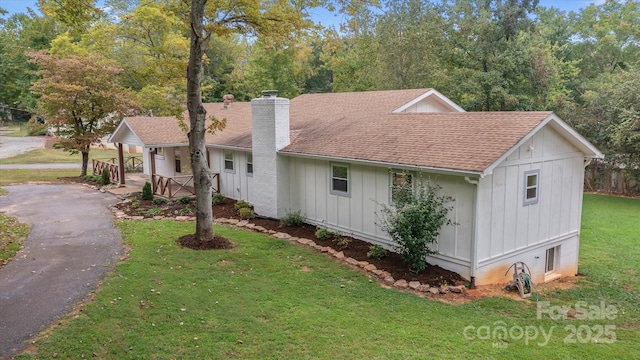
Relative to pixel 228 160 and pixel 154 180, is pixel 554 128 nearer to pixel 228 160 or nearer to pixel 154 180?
pixel 228 160

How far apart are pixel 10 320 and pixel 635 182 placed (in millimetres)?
30773

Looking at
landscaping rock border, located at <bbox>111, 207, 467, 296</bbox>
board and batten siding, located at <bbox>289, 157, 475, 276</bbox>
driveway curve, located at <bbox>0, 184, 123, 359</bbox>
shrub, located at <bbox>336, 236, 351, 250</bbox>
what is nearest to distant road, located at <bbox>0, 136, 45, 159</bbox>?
driveway curve, located at <bbox>0, 184, 123, 359</bbox>

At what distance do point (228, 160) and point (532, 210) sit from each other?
1166 cm

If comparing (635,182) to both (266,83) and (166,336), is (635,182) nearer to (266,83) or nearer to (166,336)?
(266,83)

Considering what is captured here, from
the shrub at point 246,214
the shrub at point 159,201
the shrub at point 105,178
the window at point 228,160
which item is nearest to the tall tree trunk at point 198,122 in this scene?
the shrub at point 246,214

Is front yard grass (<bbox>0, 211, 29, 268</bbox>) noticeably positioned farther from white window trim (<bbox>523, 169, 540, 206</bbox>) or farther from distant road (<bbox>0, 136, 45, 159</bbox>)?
distant road (<bbox>0, 136, 45, 159</bbox>)

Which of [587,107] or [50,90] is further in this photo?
[587,107]

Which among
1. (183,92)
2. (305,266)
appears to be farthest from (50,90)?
(305,266)

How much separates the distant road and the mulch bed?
2644cm

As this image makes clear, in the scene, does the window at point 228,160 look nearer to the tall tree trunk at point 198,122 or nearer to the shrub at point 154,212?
the shrub at point 154,212

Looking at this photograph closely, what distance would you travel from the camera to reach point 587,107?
28.8 metres

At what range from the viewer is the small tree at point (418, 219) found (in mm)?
10055

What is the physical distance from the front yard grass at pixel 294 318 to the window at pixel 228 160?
6839 mm

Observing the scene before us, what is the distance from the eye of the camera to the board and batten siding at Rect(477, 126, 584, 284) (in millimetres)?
10134
